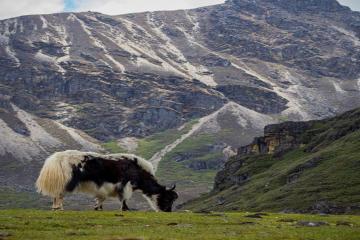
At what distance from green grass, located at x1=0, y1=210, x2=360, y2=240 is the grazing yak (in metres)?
2.11

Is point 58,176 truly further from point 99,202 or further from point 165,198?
point 165,198

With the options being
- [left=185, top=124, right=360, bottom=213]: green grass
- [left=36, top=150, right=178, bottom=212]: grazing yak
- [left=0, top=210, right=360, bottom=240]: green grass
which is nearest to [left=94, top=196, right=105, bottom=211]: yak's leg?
[left=36, top=150, right=178, bottom=212]: grazing yak

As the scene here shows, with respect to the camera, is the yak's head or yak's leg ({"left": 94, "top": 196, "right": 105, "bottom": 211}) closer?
yak's leg ({"left": 94, "top": 196, "right": 105, "bottom": 211})

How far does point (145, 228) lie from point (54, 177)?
848 centimetres

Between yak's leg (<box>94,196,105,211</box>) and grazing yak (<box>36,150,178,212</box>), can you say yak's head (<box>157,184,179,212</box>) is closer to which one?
grazing yak (<box>36,150,178,212</box>)

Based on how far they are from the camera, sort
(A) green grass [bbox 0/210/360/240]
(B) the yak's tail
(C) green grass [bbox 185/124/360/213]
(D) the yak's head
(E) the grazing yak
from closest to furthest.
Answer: (A) green grass [bbox 0/210/360/240]
(B) the yak's tail
(E) the grazing yak
(D) the yak's head
(C) green grass [bbox 185/124/360/213]

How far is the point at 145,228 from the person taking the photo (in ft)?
88.3

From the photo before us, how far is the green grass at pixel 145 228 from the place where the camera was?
77.5 ft

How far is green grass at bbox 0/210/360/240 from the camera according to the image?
23625 millimetres

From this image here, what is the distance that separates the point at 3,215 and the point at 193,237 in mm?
11581

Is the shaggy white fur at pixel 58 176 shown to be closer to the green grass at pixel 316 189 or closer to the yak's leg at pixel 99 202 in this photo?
the yak's leg at pixel 99 202

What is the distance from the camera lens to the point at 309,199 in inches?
6422

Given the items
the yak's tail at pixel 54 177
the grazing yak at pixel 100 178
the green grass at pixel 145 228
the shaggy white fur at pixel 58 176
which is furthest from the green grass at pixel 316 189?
the yak's tail at pixel 54 177

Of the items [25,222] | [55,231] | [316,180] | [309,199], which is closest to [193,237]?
[55,231]
